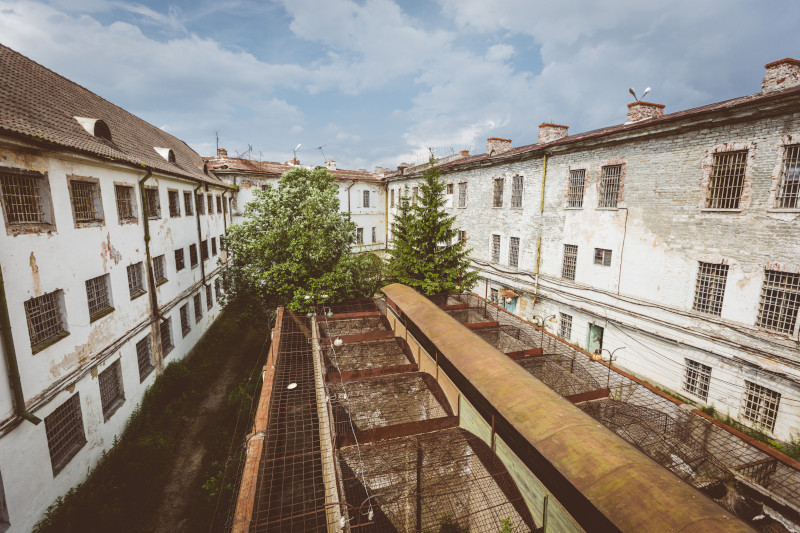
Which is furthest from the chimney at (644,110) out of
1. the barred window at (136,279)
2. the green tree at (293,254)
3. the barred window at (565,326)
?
the barred window at (136,279)

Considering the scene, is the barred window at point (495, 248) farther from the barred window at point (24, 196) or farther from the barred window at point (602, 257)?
the barred window at point (24, 196)

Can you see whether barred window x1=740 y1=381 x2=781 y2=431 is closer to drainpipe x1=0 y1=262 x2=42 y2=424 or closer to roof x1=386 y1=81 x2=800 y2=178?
roof x1=386 y1=81 x2=800 y2=178

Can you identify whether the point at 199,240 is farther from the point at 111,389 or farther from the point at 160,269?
the point at 111,389

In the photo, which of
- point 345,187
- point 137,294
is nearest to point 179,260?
point 137,294

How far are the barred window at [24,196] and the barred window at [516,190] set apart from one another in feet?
64.3

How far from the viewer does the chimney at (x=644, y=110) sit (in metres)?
14.6

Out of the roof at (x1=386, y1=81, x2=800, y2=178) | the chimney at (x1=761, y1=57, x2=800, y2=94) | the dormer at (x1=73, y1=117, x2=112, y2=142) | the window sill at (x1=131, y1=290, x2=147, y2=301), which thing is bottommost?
the window sill at (x1=131, y1=290, x2=147, y2=301)

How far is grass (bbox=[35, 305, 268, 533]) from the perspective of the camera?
8359 millimetres

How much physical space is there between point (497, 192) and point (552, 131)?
453cm

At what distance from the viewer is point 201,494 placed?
32.3 ft

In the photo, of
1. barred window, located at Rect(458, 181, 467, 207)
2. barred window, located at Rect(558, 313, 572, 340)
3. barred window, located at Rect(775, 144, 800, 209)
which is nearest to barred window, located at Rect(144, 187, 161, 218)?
barred window, located at Rect(458, 181, 467, 207)

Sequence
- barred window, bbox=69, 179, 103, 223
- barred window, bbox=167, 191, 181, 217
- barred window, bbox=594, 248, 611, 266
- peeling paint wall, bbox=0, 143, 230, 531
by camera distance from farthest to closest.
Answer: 1. barred window, bbox=167, 191, 181, 217
2. barred window, bbox=594, 248, 611, 266
3. barred window, bbox=69, 179, 103, 223
4. peeling paint wall, bbox=0, 143, 230, 531

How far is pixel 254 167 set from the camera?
29.8 meters

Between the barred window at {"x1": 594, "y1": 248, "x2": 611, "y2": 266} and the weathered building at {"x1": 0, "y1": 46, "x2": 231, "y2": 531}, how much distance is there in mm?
18969
